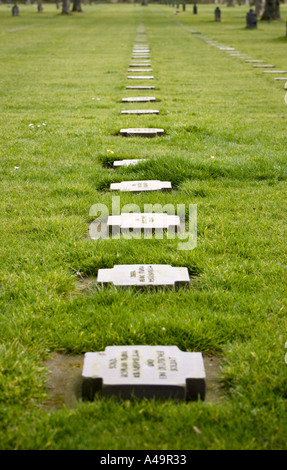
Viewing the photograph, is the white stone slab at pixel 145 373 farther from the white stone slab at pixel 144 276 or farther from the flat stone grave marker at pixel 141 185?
the flat stone grave marker at pixel 141 185

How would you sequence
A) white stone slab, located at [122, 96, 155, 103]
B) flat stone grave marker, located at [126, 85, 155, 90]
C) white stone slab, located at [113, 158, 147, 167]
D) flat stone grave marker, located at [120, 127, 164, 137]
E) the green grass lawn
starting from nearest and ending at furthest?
1. the green grass lawn
2. white stone slab, located at [113, 158, 147, 167]
3. flat stone grave marker, located at [120, 127, 164, 137]
4. white stone slab, located at [122, 96, 155, 103]
5. flat stone grave marker, located at [126, 85, 155, 90]

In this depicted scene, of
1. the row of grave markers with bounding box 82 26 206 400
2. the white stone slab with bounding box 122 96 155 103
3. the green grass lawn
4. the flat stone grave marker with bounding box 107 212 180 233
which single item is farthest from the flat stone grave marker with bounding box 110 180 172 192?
the white stone slab with bounding box 122 96 155 103

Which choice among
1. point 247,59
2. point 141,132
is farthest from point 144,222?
point 247,59

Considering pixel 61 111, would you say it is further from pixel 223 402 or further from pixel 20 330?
pixel 223 402

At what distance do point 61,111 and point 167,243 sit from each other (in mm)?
4714

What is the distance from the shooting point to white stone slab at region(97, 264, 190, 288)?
2.70m

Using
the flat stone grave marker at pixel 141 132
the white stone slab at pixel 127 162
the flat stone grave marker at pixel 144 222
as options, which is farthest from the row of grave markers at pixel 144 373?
the flat stone grave marker at pixel 141 132

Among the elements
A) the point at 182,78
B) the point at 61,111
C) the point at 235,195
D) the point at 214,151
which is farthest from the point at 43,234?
the point at 182,78

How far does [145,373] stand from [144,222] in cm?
159

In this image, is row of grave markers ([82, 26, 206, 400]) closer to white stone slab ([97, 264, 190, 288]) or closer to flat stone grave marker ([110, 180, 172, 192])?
white stone slab ([97, 264, 190, 288])

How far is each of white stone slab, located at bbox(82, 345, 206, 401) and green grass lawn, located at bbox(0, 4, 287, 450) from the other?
56 mm

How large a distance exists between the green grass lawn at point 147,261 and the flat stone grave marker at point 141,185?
0.12 metres

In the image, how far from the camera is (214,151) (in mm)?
5176

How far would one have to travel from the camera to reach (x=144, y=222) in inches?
137
